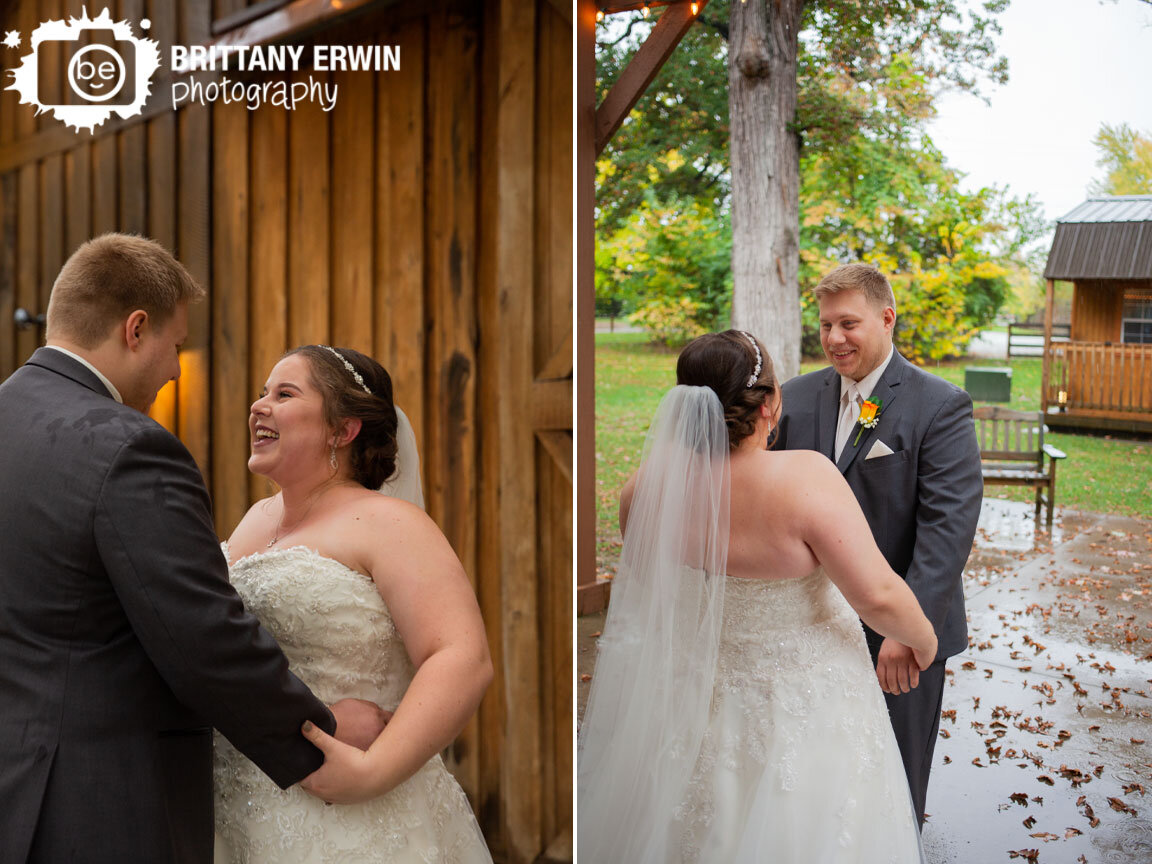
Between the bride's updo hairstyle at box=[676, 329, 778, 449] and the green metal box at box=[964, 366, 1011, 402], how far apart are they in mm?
1058

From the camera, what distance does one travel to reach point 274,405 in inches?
62.4

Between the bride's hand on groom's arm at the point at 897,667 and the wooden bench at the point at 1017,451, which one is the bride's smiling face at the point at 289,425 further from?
the wooden bench at the point at 1017,451

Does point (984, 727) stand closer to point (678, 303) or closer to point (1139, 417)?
point (1139, 417)

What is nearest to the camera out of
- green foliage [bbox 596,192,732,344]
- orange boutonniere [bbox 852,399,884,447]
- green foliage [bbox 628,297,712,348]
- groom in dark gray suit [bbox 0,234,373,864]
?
groom in dark gray suit [bbox 0,234,373,864]

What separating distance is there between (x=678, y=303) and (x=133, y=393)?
338cm

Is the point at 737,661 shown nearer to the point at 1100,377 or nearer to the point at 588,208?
the point at 588,208

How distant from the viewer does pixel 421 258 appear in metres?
2.11

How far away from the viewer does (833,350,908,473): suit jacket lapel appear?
223 cm

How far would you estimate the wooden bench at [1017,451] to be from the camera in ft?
8.18

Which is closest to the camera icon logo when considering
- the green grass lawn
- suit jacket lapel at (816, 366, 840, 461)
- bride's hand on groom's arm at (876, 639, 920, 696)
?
the green grass lawn

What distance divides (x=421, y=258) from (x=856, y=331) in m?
1.09

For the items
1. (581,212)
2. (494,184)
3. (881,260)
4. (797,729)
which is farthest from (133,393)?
(881,260)

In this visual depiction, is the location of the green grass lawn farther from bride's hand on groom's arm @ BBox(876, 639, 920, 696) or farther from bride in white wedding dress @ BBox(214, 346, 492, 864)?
bride in white wedding dress @ BBox(214, 346, 492, 864)

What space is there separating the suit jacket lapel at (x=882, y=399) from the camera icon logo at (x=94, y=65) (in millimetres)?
1918
